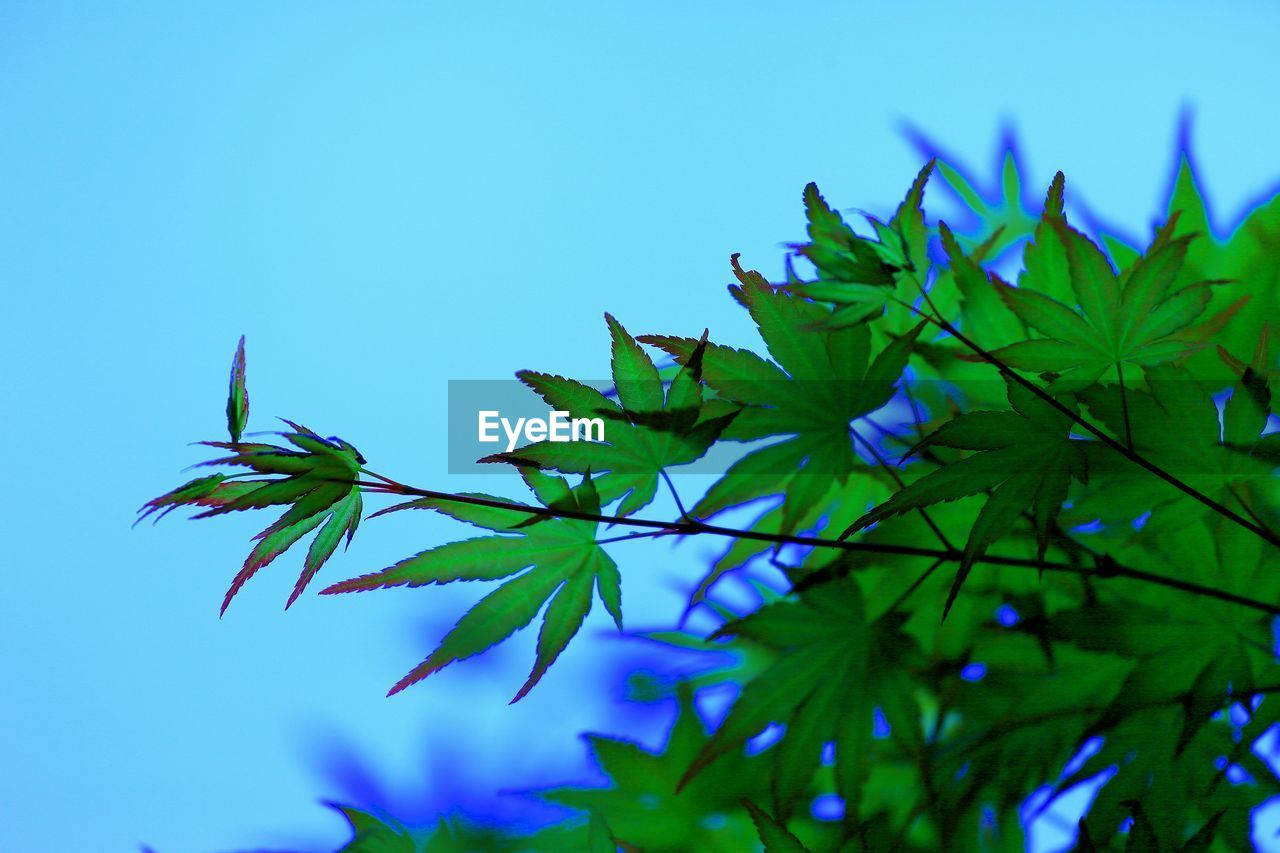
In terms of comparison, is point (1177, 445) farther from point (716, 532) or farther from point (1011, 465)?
point (716, 532)

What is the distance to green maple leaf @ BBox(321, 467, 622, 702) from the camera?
34 cm

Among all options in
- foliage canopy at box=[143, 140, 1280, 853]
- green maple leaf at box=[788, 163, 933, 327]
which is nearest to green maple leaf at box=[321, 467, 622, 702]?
foliage canopy at box=[143, 140, 1280, 853]

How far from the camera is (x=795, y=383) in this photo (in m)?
0.38

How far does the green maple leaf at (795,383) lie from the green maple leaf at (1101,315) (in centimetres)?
5

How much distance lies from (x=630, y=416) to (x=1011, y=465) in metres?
0.15

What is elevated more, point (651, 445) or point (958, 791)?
point (651, 445)

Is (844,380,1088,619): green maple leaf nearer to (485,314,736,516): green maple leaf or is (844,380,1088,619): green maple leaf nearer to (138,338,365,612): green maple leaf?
(485,314,736,516): green maple leaf

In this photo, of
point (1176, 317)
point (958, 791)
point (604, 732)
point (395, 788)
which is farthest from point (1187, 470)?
point (395, 788)

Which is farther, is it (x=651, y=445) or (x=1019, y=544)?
(x=1019, y=544)

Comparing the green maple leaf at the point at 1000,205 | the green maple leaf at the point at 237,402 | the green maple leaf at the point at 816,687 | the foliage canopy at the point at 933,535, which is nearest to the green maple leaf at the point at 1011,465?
the foliage canopy at the point at 933,535

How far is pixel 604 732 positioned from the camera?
0.50 m

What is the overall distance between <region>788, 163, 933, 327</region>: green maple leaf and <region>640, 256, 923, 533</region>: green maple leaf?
0.06 feet

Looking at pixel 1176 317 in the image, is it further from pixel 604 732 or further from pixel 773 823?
pixel 604 732

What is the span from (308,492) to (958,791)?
1.17ft
